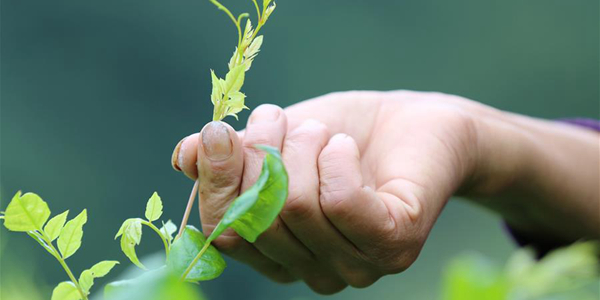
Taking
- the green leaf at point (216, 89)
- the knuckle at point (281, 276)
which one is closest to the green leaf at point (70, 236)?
the green leaf at point (216, 89)

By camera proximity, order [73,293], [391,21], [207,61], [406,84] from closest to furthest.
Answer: [73,293], [207,61], [406,84], [391,21]

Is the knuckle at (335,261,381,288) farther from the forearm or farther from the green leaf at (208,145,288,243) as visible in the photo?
the green leaf at (208,145,288,243)

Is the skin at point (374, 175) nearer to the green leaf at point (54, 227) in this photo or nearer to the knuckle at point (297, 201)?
the knuckle at point (297, 201)

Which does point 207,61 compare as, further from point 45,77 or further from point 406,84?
point 406,84

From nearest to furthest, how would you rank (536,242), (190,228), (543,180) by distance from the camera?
(190,228)
(543,180)
(536,242)

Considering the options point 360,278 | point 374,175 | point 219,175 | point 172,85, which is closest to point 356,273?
point 360,278

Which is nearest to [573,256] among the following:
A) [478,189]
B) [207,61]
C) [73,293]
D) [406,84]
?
[73,293]

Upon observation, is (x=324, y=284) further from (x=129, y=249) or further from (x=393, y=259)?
(x=129, y=249)
